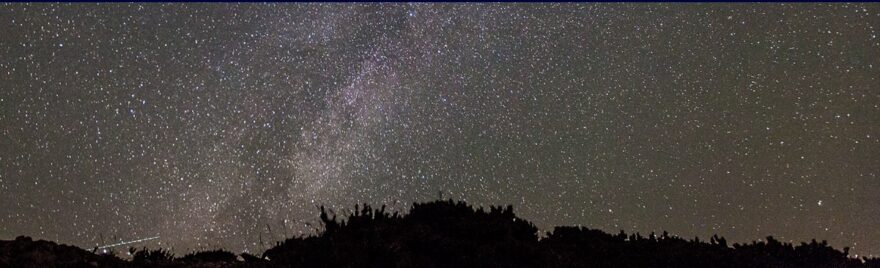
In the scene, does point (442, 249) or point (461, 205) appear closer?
point (442, 249)

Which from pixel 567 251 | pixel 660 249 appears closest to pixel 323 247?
pixel 567 251

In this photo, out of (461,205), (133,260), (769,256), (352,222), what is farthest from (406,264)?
(769,256)

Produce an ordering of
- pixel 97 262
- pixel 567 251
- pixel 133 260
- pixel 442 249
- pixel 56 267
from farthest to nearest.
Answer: pixel 567 251 → pixel 442 249 → pixel 133 260 → pixel 97 262 → pixel 56 267

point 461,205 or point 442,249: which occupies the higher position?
point 461,205

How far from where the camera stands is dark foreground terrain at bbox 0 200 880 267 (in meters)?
4.44

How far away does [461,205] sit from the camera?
6020 millimetres

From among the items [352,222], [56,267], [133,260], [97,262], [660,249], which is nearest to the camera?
[56,267]

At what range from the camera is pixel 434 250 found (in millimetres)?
4934

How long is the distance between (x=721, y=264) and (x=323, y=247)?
4.03m

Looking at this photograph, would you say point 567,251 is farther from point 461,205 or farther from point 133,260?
point 133,260

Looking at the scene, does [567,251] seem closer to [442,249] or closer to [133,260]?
[442,249]

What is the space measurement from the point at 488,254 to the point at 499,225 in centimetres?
61

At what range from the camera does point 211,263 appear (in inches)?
196

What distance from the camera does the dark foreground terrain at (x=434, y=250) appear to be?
175 inches
